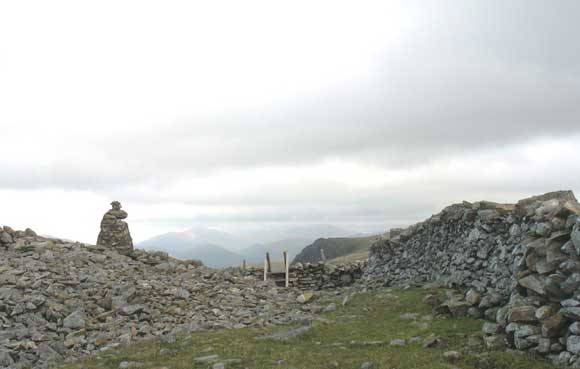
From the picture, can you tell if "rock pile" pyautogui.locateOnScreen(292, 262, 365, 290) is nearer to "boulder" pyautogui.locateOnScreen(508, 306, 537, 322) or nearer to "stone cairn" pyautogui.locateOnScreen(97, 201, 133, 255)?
"stone cairn" pyautogui.locateOnScreen(97, 201, 133, 255)

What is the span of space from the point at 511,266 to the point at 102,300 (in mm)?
→ 18282

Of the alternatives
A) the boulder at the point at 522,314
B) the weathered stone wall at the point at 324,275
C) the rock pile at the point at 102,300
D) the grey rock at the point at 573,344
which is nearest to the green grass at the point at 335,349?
the grey rock at the point at 573,344

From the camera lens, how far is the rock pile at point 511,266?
1161 centimetres

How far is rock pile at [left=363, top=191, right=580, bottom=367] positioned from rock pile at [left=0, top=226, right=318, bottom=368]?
753cm

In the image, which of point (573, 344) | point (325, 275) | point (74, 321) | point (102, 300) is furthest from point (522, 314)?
point (325, 275)

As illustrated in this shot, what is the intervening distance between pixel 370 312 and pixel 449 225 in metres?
6.89

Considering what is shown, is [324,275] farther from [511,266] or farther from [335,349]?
[335,349]

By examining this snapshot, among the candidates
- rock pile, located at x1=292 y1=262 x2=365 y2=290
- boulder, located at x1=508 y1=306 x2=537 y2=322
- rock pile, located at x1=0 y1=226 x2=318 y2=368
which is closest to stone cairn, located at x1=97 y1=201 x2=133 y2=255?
rock pile, located at x1=0 y1=226 x2=318 y2=368

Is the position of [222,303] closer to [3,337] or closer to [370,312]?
[370,312]

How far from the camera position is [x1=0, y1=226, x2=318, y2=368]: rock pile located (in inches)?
671

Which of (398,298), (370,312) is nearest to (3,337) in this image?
(370,312)

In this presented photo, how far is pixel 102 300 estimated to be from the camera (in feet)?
69.8

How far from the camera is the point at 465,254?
2078cm

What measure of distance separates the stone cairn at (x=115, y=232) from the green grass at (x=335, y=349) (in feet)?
49.7
